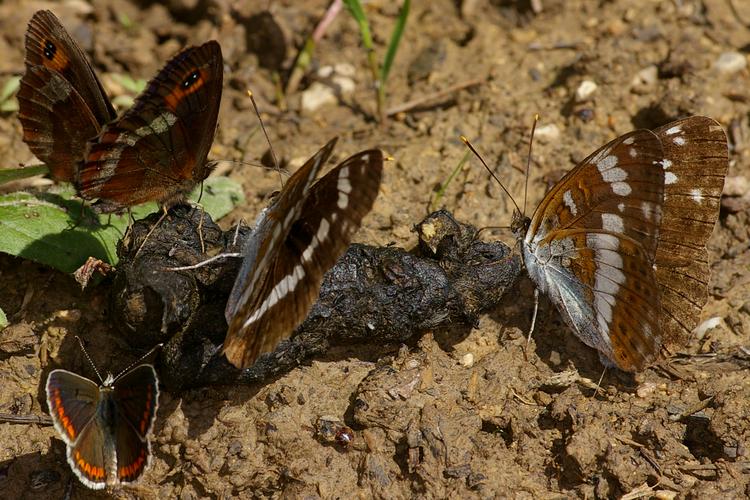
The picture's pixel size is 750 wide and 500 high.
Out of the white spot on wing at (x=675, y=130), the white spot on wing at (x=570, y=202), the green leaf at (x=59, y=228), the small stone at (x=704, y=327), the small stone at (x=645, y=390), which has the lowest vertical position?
the small stone at (x=645, y=390)

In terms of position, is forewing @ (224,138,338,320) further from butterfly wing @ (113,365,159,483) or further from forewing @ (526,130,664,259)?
forewing @ (526,130,664,259)

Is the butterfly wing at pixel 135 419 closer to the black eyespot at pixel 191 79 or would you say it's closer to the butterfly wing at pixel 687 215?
the black eyespot at pixel 191 79

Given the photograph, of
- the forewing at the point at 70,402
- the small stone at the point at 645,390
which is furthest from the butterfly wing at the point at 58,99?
the small stone at the point at 645,390

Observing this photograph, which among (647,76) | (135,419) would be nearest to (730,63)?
(647,76)

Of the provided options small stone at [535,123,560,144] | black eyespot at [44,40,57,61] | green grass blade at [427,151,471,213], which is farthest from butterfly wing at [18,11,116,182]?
small stone at [535,123,560,144]

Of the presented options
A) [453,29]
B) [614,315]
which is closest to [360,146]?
[453,29]

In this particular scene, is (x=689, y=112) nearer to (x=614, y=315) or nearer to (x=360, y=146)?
(x=614, y=315)
